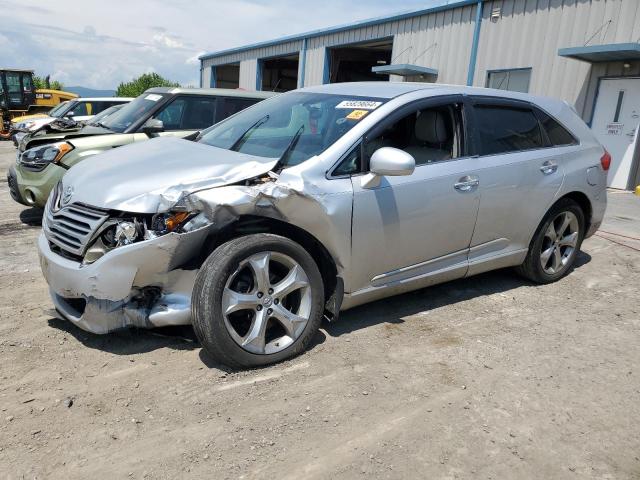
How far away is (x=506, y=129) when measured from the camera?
4.23 metres

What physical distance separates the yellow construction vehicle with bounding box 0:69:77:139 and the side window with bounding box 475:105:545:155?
20.8m

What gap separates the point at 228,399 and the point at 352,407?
0.64 m

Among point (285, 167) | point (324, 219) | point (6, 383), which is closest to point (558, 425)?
point (324, 219)

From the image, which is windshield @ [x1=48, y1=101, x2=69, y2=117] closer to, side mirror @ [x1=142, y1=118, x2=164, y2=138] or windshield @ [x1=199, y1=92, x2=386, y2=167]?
side mirror @ [x1=142, y1=118, x2=164, y2=138]

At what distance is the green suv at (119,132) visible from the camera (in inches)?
240

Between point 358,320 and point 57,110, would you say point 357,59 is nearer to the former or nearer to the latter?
point 57,110

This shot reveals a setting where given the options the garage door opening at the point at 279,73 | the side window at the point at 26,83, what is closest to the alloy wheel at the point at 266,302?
the side window at the point at 26,83

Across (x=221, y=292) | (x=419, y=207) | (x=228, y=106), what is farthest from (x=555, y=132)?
(x=228, y=106)

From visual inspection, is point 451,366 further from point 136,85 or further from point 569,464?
point 136,85

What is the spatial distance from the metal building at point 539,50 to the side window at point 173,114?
25.8ft

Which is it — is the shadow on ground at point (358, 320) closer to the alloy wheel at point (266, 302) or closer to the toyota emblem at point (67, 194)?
the alloy wheel at point (266, 302)

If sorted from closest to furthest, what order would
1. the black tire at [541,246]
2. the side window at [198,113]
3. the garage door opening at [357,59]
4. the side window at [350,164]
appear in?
the side window at [350,164], the black tire at [541,246], the side window at [198,113], the garage door opening at [357,59]

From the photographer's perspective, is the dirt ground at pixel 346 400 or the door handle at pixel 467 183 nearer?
the dirt ground at pixel 346 400

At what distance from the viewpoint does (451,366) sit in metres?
3.29
